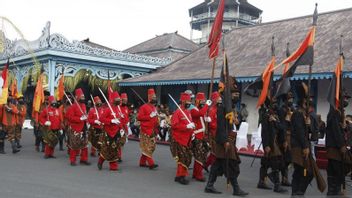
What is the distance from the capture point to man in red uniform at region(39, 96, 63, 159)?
35.2 ft

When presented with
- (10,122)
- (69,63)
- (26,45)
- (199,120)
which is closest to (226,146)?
(199,120)

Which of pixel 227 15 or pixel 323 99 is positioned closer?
pixel 323 99

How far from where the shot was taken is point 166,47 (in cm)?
2695

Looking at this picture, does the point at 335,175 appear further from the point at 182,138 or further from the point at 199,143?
the point at 182,138

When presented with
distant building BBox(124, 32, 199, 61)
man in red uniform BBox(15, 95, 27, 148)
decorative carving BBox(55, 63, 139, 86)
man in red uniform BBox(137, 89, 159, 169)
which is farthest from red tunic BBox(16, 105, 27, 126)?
distant building BBox(124, 32, 199, 61)

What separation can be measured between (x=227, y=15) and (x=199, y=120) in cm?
5462

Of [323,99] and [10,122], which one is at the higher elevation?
[323,99]

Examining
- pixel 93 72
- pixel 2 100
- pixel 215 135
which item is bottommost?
pixel 215 135

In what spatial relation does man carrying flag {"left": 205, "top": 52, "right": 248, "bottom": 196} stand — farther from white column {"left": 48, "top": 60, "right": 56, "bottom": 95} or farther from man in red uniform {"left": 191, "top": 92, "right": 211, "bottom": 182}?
A: white column {"left": 48, "top": 60, "right": 56, "bottom": 95}

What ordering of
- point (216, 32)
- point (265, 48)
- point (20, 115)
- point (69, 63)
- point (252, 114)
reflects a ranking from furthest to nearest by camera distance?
point (69, 63) < point (265, 48) < point (252, 114) < point (20, 115) < point (216, 32)

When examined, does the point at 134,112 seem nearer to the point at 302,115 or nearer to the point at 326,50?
the point at 326,50

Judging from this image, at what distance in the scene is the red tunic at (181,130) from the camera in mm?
7922

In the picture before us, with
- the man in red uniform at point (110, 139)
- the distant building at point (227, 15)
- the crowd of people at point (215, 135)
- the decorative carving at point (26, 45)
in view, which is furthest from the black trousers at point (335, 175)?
the distant building at point (227, 15)

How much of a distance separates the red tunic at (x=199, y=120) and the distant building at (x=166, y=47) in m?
17.2
